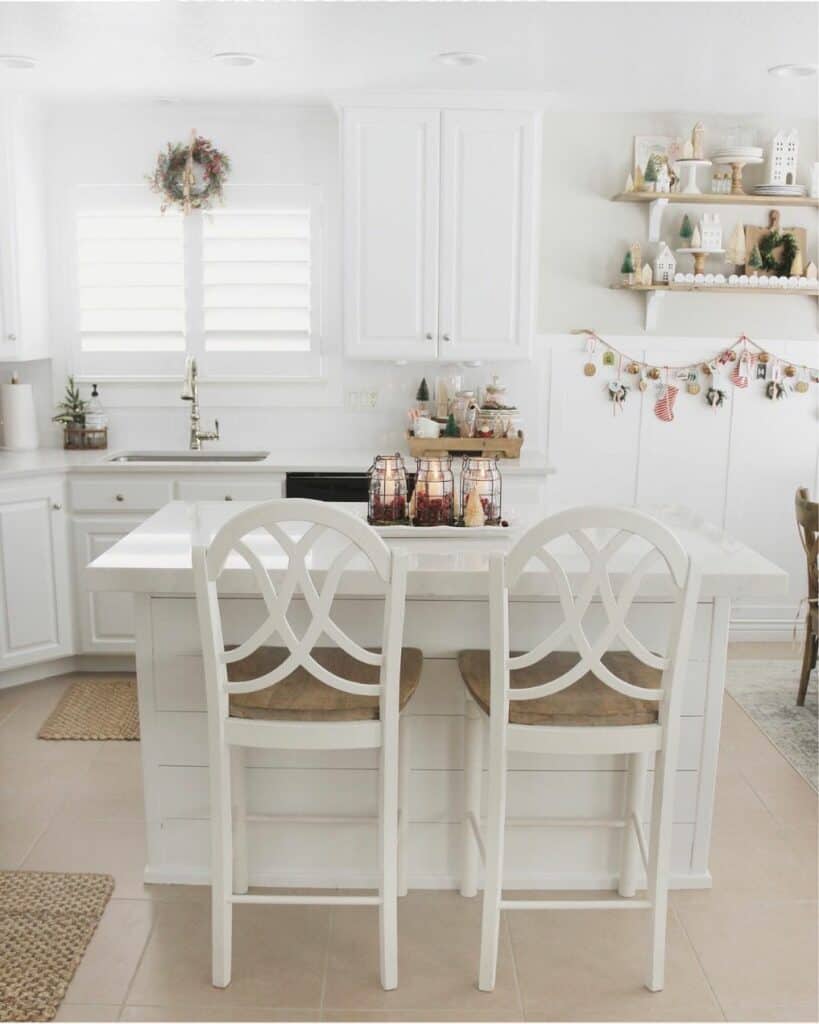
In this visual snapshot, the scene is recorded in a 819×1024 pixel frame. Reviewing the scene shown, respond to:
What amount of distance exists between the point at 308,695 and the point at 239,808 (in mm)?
517

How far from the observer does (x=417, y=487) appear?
2.75m

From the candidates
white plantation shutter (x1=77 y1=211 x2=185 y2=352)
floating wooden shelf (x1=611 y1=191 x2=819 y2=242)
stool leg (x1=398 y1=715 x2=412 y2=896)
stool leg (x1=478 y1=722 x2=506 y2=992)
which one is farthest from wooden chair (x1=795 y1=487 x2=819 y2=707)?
white plantation shutter (x1=77 y1=211 x2=185 y2=352)

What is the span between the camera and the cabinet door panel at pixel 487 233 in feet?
13.8

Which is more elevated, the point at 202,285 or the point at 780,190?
the point at 780,190

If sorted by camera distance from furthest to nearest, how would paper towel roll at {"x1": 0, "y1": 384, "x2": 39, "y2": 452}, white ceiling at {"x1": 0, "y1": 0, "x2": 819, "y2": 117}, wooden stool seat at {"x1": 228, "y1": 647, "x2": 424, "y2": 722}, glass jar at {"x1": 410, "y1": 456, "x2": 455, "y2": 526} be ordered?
paper towel roll at {"x1": 0, "y1": 384, "x2": 39, "y2": 452}, white ceiling at {"x1": 0, "y1": 0, "x2": 819, "y2": 117}, glass jar at {"x1": 410, "y1": 456, "x2": 455, "y2": 526}, wooden stool seat at {"x1": 228, "y1": 647, "x2": 424, "y2": 722}

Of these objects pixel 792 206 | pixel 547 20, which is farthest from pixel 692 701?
pixel 792 206

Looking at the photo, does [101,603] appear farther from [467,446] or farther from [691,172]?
[691,172]

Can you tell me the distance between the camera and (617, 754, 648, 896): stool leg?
2611 mm

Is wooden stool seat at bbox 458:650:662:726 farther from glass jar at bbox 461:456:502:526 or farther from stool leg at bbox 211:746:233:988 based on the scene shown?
Answer: stool leg at bbox 211:746:233:988

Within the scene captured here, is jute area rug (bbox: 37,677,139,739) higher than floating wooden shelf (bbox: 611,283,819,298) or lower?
lower

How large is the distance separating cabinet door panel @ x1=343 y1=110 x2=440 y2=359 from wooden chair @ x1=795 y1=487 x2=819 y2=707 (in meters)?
1.66

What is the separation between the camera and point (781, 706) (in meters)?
4.06

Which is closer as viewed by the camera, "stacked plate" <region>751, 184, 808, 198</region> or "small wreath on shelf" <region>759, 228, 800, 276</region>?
"stacked plate" <region>751, 184, 808, 198</region>

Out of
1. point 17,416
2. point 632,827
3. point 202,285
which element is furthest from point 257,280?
point 632,827
